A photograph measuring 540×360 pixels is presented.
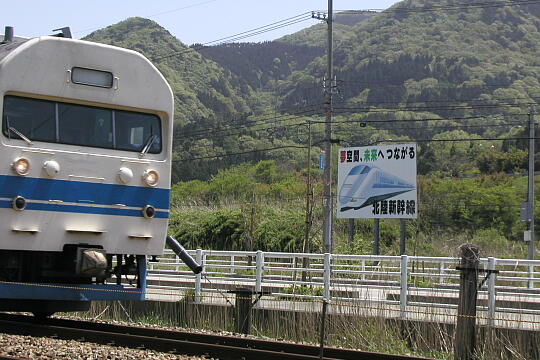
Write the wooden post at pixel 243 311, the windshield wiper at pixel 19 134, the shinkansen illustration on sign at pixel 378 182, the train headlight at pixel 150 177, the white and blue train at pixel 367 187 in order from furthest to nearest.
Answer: the white and blue train at pixel 367 187 → the shinkansen illustration on sign at pixel 378 182 → the wooden post at pixel 243 311 → the train headlight at pixel 150 177 → the windshield wiper at pixel 19 134

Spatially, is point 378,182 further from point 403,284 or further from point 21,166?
point 21,166

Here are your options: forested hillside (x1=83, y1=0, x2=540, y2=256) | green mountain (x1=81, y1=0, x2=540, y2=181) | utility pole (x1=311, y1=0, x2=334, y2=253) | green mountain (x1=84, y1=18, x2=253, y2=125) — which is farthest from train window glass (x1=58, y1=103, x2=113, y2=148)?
green mountain (x1=84, y1=18, x2=253, y2=125)

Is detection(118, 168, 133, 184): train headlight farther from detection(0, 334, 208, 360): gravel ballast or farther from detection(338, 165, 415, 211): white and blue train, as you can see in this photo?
detection(338, 165, 415, 211): white and blue train

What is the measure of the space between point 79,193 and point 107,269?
1.24 m

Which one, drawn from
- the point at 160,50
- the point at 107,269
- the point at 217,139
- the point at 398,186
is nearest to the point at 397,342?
the point at 107,269

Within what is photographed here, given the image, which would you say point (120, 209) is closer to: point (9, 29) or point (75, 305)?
point (75, 305)

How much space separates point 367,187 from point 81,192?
23959mm

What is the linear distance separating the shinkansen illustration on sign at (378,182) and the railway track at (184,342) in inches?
820

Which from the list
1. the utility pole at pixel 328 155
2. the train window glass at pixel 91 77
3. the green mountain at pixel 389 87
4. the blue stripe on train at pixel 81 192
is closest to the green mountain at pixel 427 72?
the green mountain at pixel 389 87

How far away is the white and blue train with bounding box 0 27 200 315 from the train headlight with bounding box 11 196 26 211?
21 millimetres

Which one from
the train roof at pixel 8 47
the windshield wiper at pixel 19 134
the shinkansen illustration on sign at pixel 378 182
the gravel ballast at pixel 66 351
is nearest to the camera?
the gravel ballast at pixel 66 351

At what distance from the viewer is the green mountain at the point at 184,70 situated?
145 m

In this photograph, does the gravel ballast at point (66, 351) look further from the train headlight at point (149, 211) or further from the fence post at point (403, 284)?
the fence post at point (403, 284)

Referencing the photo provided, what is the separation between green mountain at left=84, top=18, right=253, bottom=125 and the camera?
474 feet
